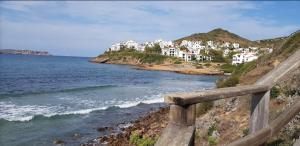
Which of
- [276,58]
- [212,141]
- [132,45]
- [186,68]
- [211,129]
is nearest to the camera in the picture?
[212,141]

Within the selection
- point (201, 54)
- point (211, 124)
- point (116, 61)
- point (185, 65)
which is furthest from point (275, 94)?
point (116, 61)

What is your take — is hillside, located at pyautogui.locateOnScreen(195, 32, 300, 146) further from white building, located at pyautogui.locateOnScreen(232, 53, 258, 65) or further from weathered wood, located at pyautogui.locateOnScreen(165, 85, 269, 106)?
white building, located at pyautogui.locateOnScreen(232, 53, 258, 65)

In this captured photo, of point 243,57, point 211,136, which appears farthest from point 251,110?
point 243,57

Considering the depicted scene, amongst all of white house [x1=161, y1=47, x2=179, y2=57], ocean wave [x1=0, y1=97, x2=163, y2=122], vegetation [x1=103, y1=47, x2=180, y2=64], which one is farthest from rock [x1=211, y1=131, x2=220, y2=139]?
white house [x1=161, y1=47, x2=179, y2=57]

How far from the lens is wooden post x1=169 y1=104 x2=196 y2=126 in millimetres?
2199

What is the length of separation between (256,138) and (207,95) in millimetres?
1117

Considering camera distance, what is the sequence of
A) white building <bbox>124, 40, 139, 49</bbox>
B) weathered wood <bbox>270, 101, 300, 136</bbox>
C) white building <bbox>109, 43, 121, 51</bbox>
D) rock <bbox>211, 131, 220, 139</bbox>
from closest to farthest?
1. weathered wood <bbox>270, 101, 300, 136</bbox>
2. rock <bbox>211, 131, 220, 139</bbox>
3. white building <bbox>124, 40, 139, 49</bbox>
4. white building <bbox>109, 43, 121, 51</bbox>

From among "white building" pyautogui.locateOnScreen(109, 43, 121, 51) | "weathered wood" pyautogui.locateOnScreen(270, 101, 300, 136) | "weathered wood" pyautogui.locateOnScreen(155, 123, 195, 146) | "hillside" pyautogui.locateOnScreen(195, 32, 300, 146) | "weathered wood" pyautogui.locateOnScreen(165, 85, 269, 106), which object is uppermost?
"white building" pyautogui.locateOnScreen(109, 43, 121, 51)

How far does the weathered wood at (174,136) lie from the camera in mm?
2223

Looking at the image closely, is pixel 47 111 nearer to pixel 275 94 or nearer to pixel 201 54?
pixel 275 94

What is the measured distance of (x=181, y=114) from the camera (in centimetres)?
221

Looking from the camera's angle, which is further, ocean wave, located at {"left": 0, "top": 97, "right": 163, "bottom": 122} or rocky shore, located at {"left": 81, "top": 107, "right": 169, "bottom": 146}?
ocean wave, located at {"left": 0, "top": 97, "right": 163, "bottom": 122}

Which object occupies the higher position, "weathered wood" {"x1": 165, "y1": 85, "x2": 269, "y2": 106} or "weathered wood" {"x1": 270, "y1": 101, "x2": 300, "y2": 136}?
"weathered wood" {"x1": 165, "y1": 85, "x2": 269, "y2": 106}

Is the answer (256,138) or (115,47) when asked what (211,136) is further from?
(115,47)
